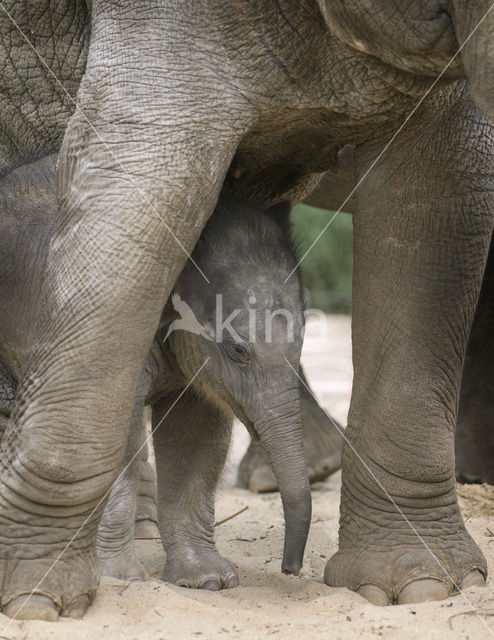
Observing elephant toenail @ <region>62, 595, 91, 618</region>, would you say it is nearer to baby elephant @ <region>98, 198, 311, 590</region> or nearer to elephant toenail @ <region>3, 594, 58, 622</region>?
elephant toenail @ <region>3, 594, 58, 622</region>

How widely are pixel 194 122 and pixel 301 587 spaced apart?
4.57ft

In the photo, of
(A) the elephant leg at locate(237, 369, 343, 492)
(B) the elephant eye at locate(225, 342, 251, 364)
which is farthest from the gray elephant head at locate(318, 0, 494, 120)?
(A) the elephant leg at locate(237, 369, 343, 492)

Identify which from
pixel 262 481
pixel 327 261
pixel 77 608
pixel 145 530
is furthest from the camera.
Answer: pixel 327 261

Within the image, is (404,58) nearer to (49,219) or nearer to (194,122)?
(194,122)

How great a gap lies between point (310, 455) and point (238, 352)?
2.11 m

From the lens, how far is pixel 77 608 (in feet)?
9.64

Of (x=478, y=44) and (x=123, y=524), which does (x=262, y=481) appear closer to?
(x=123, y=524)

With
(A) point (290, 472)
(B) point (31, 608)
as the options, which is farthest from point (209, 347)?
(B) point (31, 608)

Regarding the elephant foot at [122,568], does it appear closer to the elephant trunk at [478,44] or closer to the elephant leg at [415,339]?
the elephant leg at [415,339]

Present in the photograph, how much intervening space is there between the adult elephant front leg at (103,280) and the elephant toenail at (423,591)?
885 mm

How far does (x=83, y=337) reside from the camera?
2.84 metres

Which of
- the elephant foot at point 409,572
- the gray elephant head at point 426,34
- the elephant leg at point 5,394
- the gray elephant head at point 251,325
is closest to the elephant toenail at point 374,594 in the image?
the elephant foot at point 409,572

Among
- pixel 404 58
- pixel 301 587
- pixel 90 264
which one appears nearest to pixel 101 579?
pixel 301 587

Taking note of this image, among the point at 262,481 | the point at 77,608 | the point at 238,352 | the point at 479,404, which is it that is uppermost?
the point at 238,352
